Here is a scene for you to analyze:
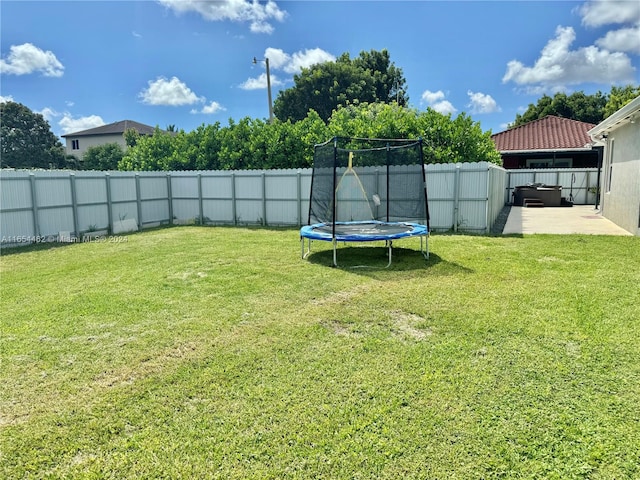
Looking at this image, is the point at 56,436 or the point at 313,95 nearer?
the point at 56,436

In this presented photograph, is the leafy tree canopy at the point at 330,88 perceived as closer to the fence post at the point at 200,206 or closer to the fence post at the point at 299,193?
the fence post at the point at 200,206

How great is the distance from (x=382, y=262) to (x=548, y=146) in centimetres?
1844

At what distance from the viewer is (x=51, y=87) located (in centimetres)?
2036

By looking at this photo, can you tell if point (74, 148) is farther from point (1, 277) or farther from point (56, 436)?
point (56, 436)

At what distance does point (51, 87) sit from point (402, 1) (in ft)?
58.9

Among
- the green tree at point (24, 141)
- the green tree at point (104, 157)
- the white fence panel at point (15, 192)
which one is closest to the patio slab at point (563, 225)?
the white fence panel at point (15, 192)

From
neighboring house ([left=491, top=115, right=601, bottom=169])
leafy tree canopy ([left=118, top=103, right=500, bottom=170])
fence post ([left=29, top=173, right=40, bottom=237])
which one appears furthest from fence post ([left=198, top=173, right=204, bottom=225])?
neighboring house ([left=491, top=115, right=601, bottom=169])

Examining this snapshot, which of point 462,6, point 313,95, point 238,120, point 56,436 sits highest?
point 313,95

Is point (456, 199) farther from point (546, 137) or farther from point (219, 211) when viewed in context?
point (546, 137)

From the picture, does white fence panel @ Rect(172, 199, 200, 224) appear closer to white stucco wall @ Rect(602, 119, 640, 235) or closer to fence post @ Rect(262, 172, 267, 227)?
fence post @ Rect(262, 172, 267, 227)

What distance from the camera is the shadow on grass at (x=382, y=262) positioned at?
616 cm

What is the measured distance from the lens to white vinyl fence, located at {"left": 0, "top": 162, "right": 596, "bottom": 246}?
9.70m

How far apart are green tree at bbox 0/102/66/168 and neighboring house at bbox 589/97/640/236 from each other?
38.1 m

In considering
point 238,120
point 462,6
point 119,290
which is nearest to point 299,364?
point 119,290
